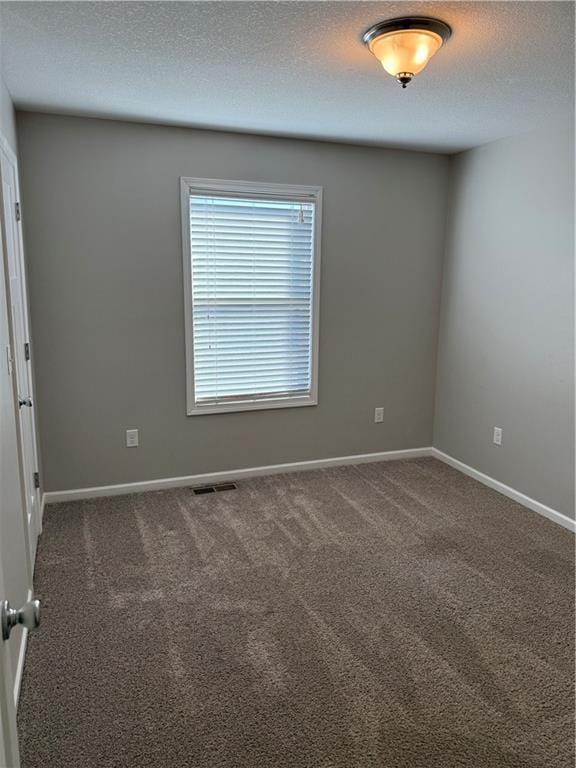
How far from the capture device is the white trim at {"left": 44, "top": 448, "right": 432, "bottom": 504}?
367 cm

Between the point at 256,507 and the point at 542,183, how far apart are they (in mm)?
2828

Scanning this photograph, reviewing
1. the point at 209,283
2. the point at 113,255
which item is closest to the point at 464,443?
the point at 209,283

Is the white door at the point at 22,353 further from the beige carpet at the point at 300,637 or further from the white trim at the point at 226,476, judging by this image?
the white trim at the point at 226,476

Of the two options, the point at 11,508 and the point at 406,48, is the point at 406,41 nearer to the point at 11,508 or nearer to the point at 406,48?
the point at 406,48

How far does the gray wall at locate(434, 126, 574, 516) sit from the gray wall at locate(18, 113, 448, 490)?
10.3 inches

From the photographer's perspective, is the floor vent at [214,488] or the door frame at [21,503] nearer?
the door frame at [21,503]

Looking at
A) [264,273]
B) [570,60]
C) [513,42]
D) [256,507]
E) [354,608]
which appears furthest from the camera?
[264,273]

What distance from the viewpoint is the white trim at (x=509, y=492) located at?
3.38 meters

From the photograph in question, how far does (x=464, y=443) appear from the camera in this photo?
4.29 meters

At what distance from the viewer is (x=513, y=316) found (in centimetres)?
372

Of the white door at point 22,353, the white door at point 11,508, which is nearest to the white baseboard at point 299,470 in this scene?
the white door at point 22,353

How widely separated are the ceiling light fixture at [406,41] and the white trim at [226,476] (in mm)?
2845

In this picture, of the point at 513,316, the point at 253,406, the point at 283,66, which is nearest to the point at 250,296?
the point at 253,406

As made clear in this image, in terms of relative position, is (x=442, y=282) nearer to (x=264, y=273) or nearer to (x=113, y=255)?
(x=264, y=273)
